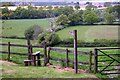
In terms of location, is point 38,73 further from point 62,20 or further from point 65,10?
point 65,10

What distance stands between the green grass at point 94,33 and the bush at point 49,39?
263mm

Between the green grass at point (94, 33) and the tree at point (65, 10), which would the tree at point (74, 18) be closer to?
the tree at point (65, 10)

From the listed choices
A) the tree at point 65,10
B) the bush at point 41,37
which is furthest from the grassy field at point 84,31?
the tree at point 65,10

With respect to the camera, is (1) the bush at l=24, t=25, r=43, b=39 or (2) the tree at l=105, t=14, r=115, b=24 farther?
(1) the bush at l=24, t=25, r=43, b=39

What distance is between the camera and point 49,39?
1320cm

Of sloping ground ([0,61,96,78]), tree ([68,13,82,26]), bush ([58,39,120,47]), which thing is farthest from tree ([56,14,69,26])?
sloping ground ([0,61,96,78])

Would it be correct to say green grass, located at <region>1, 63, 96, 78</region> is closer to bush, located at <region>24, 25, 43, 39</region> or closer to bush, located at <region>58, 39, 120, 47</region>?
bush, located at <region>24, 25, 43, 39</region>

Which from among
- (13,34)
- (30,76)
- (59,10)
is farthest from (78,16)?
(30,76)

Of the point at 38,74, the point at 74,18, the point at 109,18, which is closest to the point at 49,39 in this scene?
the point at 74,18

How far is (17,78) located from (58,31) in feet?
21.0

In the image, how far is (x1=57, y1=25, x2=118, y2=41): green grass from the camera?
12.5 metres

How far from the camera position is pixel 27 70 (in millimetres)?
7562

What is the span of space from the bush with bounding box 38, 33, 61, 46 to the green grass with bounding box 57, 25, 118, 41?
26 cm

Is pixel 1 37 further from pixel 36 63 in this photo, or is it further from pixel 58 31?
pixel 36 63
